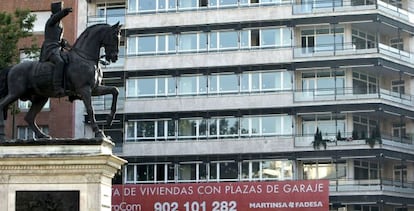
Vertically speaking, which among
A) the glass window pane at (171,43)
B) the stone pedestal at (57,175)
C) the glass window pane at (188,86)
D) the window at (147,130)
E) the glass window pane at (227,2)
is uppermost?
the glass window pane at (227,2)

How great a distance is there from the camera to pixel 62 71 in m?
23.2

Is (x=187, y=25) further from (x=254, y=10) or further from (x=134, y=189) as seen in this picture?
(x=134, y=189)

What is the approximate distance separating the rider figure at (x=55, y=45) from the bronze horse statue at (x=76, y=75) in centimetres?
14

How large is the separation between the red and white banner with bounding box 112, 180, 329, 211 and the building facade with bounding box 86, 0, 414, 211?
5426 mm

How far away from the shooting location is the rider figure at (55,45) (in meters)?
23.1

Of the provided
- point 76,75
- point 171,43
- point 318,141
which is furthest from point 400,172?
point 76,75

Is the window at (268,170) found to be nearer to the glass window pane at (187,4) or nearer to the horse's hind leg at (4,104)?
the glass window pane at (187,4)

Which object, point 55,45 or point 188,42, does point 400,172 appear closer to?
point 188,42

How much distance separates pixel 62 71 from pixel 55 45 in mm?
718

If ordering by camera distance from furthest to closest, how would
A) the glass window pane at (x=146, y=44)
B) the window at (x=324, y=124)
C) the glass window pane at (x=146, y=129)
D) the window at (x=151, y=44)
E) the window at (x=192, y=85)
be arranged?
the glass window pane at (x=146, y=44) → the window at (x=151, y=44) → the glass window pane at (x=146, y=129) → the window at (x=192, y=85) → the window at (x=324, y=124)

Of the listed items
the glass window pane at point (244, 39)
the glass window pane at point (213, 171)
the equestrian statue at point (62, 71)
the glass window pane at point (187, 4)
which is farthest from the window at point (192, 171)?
the equestrian statue at point (62, 71)

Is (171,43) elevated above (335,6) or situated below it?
below

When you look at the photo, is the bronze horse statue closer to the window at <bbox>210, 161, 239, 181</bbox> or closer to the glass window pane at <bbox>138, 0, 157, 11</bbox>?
the window at <bbox>210, 161, 239, 181</bbox>

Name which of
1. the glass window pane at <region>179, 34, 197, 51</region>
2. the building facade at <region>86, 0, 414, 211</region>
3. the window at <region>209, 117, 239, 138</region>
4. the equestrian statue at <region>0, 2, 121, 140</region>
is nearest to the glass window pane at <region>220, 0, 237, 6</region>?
the building facade at <region>86, 0, 414, 211</region>
